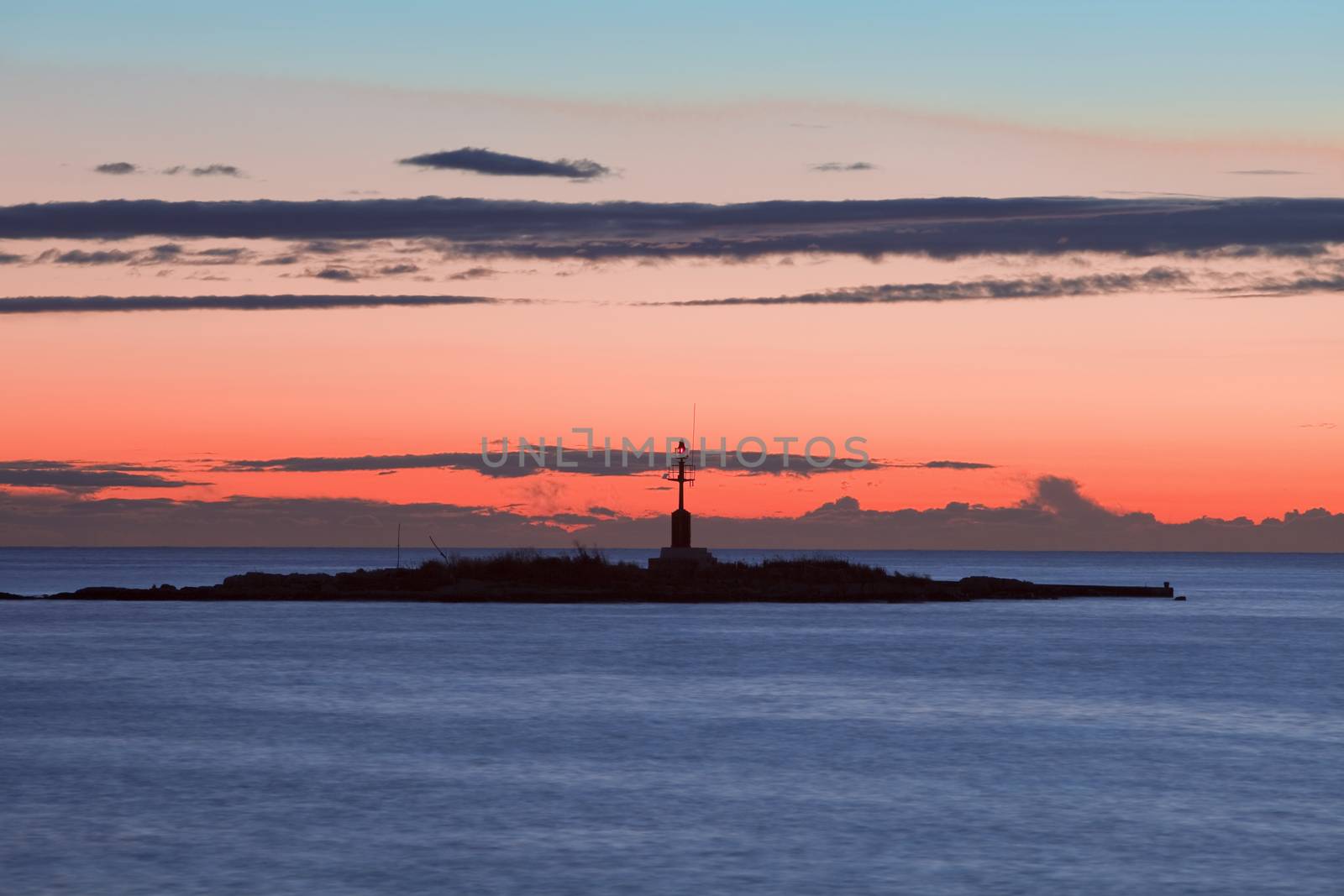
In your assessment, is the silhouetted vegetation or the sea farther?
the silhouetted vegetation

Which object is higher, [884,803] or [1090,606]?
[884,803]

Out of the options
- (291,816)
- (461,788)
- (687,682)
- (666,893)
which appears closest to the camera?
(666,893)

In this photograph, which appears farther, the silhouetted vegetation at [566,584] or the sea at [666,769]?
the silhouetted vegetation at [566,584]

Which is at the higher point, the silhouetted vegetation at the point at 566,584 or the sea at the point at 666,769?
the sea at the point at 666,769

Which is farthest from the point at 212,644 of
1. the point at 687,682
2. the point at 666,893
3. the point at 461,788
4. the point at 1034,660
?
the point at 666,893

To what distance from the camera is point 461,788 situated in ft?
99.5

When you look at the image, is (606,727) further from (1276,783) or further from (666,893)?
(666,893)

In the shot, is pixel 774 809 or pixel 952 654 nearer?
pixel 774 809

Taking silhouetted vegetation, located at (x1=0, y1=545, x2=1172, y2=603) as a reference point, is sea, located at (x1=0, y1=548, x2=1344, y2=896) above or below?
above

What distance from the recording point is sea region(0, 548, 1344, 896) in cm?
2327

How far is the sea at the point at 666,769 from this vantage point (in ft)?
76.3

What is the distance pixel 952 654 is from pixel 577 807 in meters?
41.2

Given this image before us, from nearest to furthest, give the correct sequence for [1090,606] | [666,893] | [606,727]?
[666,893], [606,727], [1090,606]

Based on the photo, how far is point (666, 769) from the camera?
109 ft
